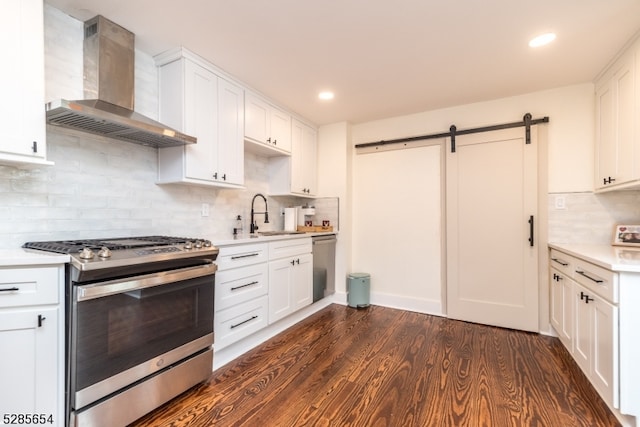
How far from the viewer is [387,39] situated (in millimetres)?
2066

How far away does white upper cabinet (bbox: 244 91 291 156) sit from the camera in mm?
2820

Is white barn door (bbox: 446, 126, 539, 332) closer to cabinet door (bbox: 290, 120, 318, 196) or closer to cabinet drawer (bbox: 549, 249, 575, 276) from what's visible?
cabinet drawer (bbox: 549, 249, 575, 276)

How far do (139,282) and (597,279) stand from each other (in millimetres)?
2615

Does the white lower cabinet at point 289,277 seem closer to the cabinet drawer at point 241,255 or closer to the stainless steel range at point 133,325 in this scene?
the cabinet drawer at point 241,255

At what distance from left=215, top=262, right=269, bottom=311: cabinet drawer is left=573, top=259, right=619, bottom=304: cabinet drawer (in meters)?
2.30

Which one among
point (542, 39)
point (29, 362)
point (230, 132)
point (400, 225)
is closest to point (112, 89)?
point (230, 132)

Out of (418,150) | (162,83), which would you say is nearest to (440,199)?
(418,150)

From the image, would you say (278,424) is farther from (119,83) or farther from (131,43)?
(131,43)

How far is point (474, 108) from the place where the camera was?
3.21m

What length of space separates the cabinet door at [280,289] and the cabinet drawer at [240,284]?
87mm

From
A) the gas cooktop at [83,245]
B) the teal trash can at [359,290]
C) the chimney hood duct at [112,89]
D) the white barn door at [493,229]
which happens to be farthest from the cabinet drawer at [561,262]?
the chimney hood duct at [112,89]

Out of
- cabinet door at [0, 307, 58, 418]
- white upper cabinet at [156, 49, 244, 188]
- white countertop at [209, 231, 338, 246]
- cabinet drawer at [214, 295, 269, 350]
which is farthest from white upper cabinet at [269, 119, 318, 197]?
cabinet door at [0, 307, 58, 418]

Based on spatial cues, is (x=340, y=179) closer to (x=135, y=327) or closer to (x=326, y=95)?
(x=326, y=95)

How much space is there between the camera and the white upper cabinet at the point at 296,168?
3.45 metres
